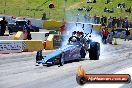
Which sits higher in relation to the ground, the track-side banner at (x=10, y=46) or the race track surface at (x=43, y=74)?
the track-side banner at (x=10, y=46)

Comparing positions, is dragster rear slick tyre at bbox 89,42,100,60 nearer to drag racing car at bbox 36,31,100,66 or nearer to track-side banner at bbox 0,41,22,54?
drag racing car at bbox 36,31,100,66

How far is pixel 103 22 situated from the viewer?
54.3 meters

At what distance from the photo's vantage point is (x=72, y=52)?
22953 millimetres

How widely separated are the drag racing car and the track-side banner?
21.0 ft

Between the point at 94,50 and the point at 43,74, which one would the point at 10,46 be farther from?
the point at 43,74

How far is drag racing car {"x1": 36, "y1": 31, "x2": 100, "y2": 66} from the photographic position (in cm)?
2116

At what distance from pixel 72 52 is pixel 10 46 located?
8078 mm

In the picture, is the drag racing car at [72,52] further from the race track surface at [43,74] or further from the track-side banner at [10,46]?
the track-side banner at [10,46]

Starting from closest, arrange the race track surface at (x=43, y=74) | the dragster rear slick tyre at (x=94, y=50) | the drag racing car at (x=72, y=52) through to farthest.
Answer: the race track surface at (x=43, y=74)
the drag racing car at (x=72, y=52)
the dragster rear slick tyre at (x=94, y=50)

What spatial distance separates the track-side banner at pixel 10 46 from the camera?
95.3 ft

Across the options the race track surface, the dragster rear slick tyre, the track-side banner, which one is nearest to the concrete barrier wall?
the track-side banner

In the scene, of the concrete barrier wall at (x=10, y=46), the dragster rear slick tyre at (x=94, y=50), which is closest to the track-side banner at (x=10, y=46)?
the concrete barrier wall at (x=10, y=46)

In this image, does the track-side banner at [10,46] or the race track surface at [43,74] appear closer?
the race track surface at [43,74]

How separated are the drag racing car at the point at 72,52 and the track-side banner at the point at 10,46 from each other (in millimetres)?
6403
